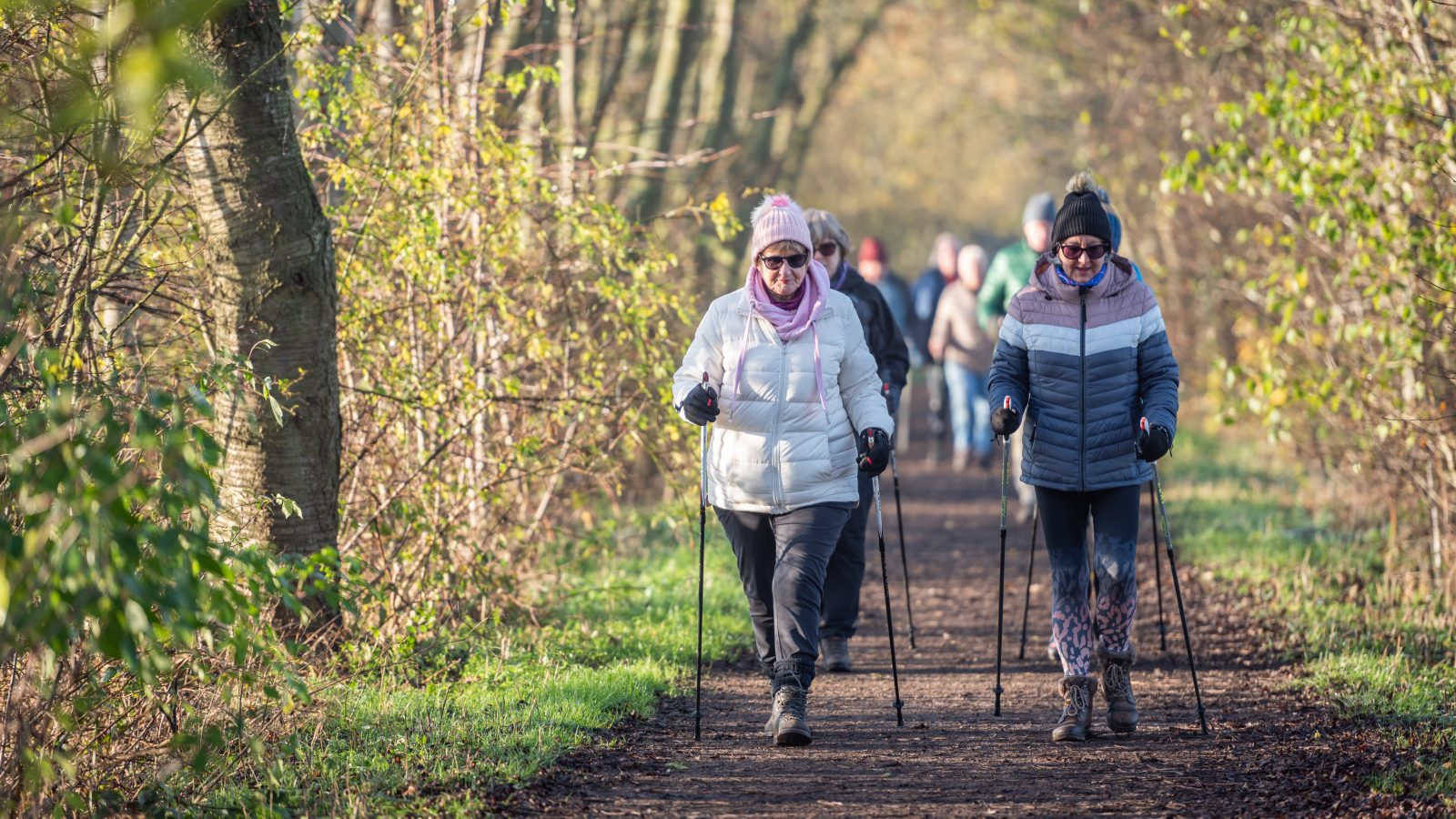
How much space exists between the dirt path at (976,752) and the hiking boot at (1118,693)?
65mm

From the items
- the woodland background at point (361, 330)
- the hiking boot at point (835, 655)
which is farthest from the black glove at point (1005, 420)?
the woodland background at point (361, 330)

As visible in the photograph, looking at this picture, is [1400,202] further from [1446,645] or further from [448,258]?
[448,258]

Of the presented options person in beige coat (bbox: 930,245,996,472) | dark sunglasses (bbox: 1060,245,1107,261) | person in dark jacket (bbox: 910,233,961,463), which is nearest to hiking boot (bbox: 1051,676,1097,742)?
dark sunglasses (bbox: 1060,245,1107,261)

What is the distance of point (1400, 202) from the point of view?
9.23 metres

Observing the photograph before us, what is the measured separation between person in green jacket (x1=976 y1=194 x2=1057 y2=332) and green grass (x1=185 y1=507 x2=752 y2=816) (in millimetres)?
2850

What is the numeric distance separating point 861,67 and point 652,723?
28.2 m

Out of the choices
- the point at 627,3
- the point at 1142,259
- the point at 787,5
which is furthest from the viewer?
the point at 787,5

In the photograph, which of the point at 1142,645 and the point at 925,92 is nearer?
the point at 1142,645

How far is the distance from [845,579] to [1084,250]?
6.95 ft

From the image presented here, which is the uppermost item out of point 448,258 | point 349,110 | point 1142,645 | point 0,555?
point 349,110

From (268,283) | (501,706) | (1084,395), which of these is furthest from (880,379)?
(268,283)

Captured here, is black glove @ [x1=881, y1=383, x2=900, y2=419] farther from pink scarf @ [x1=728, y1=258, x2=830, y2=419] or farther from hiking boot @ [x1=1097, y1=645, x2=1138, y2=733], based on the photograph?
hiking boot @ [x1=1097, y1=645, x2=1138, y2=733]

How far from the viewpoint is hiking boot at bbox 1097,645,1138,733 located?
651 centimetres

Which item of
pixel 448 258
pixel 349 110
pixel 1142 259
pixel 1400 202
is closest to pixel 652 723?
pixel 448 258
